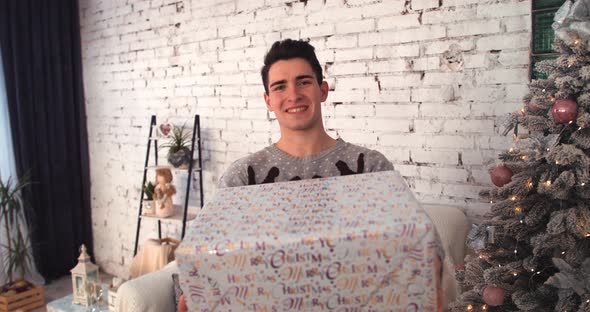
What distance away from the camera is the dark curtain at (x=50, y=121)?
145 inches

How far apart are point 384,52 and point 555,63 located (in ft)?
3.28

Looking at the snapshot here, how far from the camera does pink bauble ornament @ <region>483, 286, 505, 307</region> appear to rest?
1.65m

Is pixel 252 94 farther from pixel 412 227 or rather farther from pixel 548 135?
pixel 412 227

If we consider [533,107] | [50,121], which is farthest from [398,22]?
[50,121]

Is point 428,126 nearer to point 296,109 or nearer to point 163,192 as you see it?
point 296,109

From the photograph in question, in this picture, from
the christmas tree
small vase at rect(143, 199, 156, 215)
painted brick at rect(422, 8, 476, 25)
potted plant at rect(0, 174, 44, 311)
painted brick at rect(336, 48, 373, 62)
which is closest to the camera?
the christmas tree

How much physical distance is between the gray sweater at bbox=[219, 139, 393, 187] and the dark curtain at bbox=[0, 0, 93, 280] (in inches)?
122

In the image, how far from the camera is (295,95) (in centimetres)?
125

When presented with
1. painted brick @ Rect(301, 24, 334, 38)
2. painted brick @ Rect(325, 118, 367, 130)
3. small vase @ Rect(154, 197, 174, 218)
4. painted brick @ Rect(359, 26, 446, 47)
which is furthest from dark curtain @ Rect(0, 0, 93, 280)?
painted brick @ Rect(359, 26, 446, 47)

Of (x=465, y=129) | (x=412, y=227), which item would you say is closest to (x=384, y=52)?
(x=465, y=129)

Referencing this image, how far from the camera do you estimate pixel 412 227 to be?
81 cm

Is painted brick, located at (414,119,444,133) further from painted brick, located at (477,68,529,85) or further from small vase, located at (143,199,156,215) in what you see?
small vase, located at (143,199,156,215)

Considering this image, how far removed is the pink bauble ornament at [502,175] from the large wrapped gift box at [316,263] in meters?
0.96

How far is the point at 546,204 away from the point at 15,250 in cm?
347
